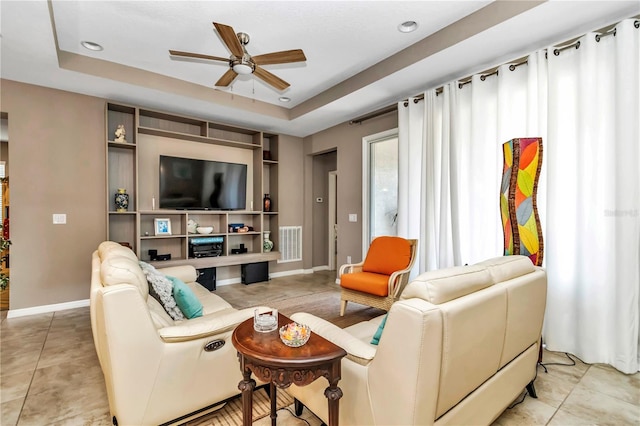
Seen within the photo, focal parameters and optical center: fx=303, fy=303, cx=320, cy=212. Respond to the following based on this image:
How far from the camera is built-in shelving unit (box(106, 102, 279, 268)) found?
420cm

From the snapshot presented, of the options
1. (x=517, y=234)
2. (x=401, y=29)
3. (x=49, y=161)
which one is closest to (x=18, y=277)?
(x=49, y=161)

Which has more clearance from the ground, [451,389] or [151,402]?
[451,389]

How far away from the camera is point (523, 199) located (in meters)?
2.24

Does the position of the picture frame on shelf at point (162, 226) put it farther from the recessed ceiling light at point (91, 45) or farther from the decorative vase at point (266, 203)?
the recessed ceiling light at point (91, 45)

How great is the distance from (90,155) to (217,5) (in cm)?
277

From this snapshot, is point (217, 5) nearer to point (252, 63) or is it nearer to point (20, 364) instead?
point (252, 63)

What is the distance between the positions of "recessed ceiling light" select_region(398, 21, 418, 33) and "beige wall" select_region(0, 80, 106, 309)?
12.6 ft

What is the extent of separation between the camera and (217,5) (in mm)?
2457

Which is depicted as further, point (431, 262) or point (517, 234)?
point (431, 262)

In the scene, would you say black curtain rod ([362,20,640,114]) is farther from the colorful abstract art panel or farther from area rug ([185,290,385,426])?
area rug ([185,290,385,426])

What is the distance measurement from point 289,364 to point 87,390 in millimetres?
1848

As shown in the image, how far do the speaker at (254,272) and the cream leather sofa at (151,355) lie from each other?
3.31 m

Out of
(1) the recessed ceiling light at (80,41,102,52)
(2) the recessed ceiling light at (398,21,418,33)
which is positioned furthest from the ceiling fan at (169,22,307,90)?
(1) the recessed ceiling light at (80,41,102,52)

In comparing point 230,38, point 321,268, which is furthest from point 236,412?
point 321,268
